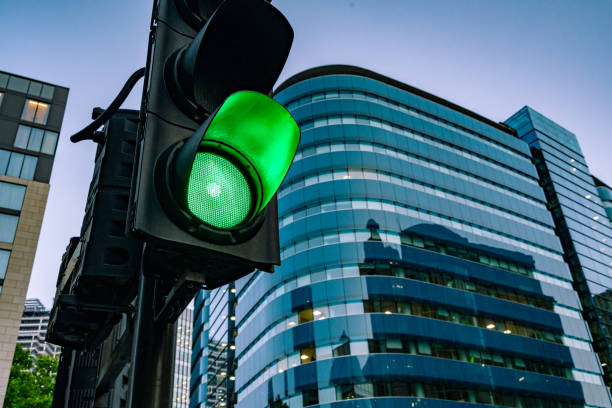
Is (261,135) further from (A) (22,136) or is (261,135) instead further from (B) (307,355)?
(B) (307,355)

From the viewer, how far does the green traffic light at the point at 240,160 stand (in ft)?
4.71

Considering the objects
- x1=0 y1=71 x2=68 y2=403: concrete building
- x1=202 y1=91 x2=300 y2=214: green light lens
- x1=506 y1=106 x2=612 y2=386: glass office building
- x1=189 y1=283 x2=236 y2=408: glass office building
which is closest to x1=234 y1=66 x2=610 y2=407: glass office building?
x1=189 y1=283 x2=236 y2=408: glass office building

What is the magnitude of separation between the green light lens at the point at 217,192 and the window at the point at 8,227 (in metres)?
31.6

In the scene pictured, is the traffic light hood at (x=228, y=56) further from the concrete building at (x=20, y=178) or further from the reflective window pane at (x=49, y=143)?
the reflective window pane at (x=49, y=143)

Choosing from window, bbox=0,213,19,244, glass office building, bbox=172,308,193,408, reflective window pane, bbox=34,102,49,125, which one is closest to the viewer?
window, bbox=0,213,19,244

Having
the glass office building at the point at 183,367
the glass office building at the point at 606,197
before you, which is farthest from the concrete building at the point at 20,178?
the glass office building at the point at 183,367

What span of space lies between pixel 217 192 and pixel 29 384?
27.4m

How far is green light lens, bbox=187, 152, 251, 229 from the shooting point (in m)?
1.41

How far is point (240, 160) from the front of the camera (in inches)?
62.8

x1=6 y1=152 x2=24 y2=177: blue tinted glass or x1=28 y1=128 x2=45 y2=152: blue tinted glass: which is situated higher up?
x1=28 y1=128 x2=45 y2=152: blue tinted glass

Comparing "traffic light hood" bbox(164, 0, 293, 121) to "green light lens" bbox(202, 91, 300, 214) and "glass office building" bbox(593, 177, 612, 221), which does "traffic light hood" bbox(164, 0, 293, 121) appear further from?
"glass office building" bbox(593, 177, 612, 221)

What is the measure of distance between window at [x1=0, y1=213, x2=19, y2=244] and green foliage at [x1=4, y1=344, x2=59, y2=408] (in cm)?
658

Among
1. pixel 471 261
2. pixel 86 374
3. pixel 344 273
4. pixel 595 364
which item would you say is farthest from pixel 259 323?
pixel 86 374

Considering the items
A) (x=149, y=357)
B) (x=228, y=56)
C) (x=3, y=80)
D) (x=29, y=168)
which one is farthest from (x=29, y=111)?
(x=228, y=56)
